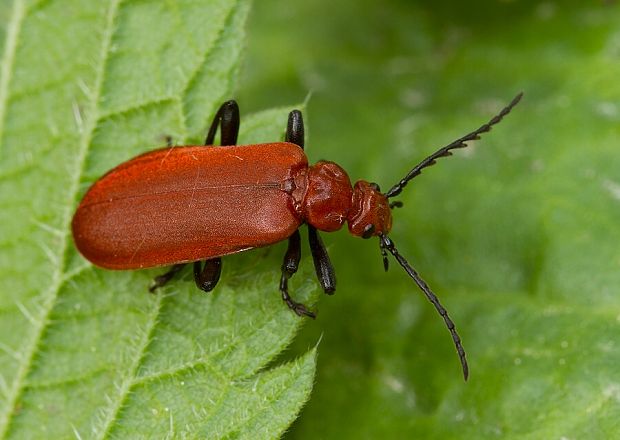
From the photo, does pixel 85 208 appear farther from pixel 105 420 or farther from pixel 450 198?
pixel 450 198

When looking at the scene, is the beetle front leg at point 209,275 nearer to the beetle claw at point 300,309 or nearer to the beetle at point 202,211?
the beetle at point 202,211

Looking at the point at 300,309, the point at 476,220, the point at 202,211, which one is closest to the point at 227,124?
the point at 202,211

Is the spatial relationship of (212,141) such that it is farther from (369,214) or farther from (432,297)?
(432,297)

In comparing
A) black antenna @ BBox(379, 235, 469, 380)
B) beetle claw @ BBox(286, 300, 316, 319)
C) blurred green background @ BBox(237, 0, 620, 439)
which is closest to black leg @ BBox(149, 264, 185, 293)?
beetle claw @ BBox(286, 300, 316, 319)

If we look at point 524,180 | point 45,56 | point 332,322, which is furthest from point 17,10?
point 524,180

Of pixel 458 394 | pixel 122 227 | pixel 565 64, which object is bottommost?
pixel 458 394

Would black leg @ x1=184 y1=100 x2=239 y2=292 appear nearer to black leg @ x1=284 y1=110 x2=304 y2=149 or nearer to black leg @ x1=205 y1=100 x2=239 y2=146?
black leg @ x1=205 y1=100 x2=239 y2=146

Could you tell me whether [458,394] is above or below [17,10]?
below
